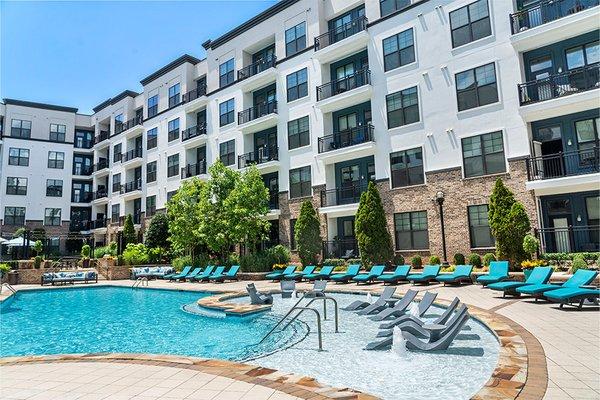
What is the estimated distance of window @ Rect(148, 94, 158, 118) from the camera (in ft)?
130

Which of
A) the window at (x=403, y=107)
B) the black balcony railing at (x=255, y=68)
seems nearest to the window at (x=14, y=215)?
the black balcony railing at (x=255, y=68)

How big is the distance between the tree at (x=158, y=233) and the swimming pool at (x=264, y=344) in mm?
15292

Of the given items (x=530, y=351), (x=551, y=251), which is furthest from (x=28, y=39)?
(x=551, y=251)

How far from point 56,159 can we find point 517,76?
48694mm

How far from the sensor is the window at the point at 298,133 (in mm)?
27267

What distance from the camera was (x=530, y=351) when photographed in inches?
253

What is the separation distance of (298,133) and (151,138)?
18.8 metres

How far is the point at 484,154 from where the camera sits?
784 inches

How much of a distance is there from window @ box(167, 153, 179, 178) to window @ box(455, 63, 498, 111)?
82.0 ft

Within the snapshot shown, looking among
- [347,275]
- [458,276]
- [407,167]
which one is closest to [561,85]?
[407,167]

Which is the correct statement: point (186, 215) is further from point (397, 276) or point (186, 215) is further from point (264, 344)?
point (264, 344)

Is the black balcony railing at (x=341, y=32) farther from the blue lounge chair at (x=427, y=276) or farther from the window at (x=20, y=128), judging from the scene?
the window at (x=20, y=128)

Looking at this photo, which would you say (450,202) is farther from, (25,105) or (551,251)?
(25,105)

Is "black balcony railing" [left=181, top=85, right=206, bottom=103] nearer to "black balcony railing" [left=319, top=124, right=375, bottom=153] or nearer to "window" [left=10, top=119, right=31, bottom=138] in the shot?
"black balcony railing" [left=319, top=124, right=375, bottom=153]
